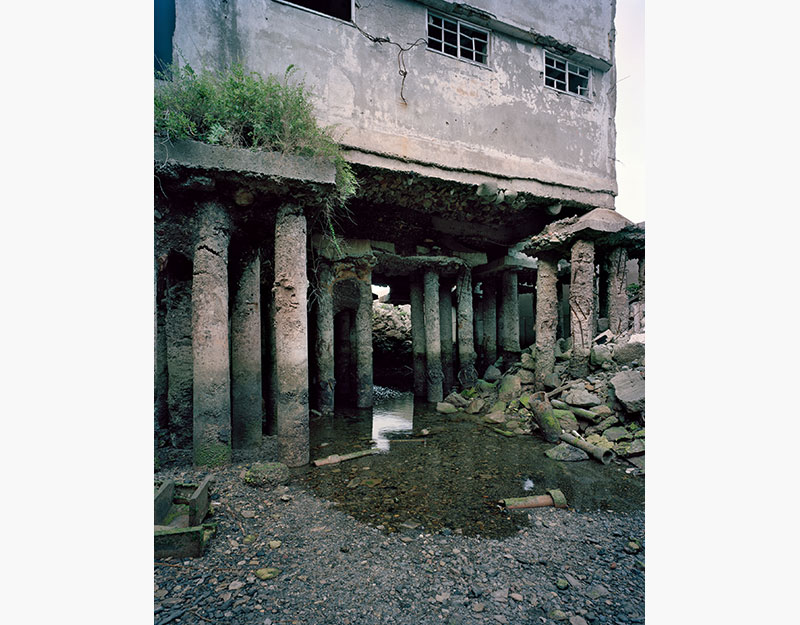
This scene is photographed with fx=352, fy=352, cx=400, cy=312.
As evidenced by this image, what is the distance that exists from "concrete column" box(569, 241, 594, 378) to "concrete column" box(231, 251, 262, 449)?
237 inches

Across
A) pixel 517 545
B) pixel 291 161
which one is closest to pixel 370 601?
pixel 517 545

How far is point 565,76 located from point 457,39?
296 cm

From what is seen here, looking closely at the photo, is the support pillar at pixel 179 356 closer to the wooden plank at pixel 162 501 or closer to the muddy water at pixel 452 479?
the muddy water at pixel 452 479

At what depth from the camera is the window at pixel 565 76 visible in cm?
833

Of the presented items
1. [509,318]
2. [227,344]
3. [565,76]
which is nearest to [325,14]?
[565,76]

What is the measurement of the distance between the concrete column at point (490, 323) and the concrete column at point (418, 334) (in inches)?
97.8

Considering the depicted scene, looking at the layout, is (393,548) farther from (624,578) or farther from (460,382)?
(460,382)

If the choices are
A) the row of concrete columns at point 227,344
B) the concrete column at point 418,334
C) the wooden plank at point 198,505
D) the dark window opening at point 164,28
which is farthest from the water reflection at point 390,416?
the dark window opening at point 164,28

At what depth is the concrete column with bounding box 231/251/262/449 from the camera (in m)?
4.96

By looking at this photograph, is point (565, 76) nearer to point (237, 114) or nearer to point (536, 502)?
point (237, 114)

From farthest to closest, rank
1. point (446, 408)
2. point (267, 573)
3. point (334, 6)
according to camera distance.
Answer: point (446, 408) → point (334, 6) → point (267, 573)

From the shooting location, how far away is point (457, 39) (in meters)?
7.52

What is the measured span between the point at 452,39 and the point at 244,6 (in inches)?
164

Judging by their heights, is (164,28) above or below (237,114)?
above
